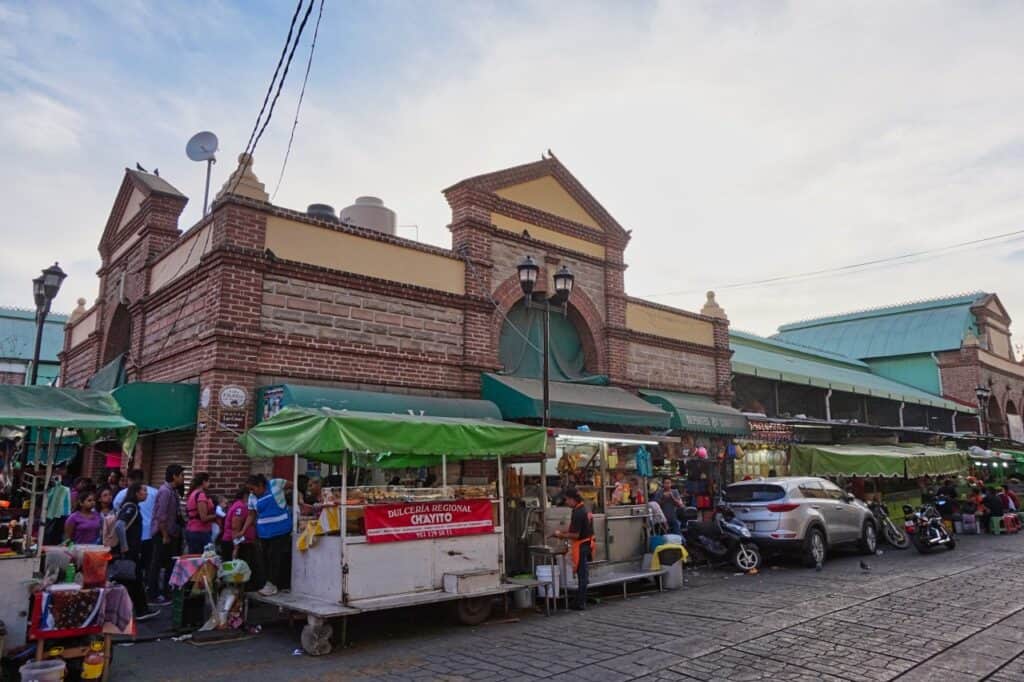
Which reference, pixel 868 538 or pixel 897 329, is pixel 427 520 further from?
pixel 897 329

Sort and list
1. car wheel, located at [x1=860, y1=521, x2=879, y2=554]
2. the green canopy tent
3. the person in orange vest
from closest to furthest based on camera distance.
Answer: the green canopy tent, the person in orange vest, car wheel, located at [x1=860, y1=521, x2=879, y2=554]

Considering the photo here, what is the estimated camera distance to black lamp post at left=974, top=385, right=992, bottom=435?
32688mm

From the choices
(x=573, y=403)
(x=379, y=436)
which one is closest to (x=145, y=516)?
(x=379, y=436)

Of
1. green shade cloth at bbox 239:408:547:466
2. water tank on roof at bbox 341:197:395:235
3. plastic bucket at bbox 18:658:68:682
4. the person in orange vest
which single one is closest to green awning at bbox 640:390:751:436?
the person in orange vest

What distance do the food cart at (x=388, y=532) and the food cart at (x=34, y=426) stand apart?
199 cm

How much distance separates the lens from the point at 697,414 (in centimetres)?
1808

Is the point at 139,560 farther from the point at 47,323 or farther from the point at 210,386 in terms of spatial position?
the point at 47,323

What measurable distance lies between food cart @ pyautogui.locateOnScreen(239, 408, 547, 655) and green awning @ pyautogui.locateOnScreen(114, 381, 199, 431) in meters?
2.27

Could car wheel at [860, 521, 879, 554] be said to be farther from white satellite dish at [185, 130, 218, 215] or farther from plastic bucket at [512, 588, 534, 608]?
white satellite dish at [185, 130, 218, 215]

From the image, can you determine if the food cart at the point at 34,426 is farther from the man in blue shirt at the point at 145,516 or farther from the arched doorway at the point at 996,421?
the arched doorway at the point at 996,421

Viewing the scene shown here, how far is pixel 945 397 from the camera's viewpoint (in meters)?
38.2

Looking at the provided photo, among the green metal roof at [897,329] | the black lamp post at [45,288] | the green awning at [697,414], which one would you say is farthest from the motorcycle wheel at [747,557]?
the green metal roof at [897,329]

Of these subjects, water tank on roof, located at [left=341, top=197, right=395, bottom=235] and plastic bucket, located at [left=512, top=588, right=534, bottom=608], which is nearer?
plastic bucket, located at [left=512, top=588, right=534, bottom=608]

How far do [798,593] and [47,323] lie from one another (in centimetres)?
3245
